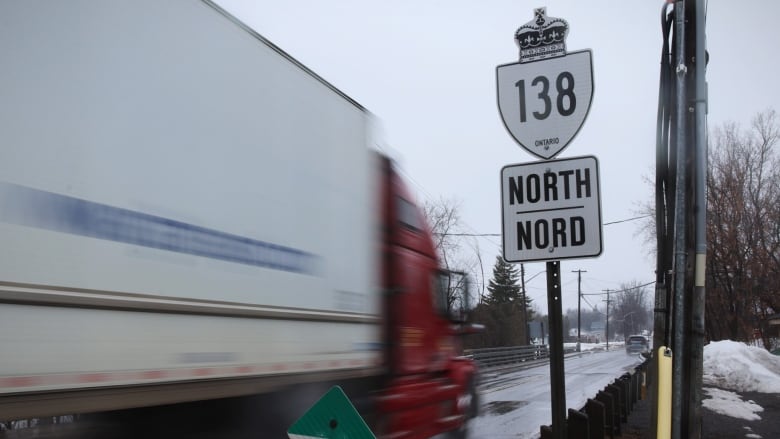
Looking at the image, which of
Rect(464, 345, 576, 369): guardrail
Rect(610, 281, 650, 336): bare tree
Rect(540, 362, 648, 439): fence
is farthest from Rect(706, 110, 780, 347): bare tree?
Rect(610, 281, 650, 336): bare tree

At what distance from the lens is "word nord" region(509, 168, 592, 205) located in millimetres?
4266

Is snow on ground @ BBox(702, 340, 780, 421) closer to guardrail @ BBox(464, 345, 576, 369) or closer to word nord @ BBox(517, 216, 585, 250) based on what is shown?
guardrail @ BBox(464, 345, 576, 369)

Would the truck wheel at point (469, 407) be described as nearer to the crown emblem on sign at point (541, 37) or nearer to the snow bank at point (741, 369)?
the crown emblem on sign at point (541, 37)

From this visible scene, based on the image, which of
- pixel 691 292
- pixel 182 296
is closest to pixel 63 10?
pixel 182 296

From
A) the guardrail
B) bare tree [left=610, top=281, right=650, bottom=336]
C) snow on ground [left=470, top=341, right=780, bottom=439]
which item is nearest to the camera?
snow on ground [left=470, top=341, right=780, bottom=439]

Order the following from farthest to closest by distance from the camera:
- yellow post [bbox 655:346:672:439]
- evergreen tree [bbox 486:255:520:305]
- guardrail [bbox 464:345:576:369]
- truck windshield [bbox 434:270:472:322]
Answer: evergreen tree [bbox 486:255:520:305] → guardrail [bbox 464:345:576:369] → truck windshield [bbox 434:270:472:322] → yellow post [bbox 655:346:672:439]

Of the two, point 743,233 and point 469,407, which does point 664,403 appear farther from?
point 743,233

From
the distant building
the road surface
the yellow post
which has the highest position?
the yellow post

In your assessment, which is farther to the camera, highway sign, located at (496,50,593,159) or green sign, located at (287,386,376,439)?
highway sign, located at (496,50,593,159)

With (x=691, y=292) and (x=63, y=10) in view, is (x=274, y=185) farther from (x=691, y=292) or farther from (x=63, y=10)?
(x=691, y=292)

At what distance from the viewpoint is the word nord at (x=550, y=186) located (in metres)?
4.27

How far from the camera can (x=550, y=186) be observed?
4344 millimetres

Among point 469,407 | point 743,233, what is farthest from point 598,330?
point 469,407

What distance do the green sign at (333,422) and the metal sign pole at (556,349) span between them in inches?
68.8
